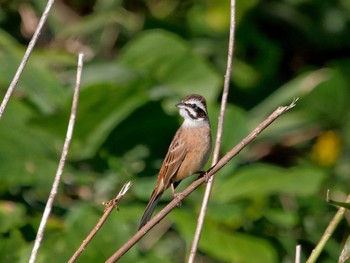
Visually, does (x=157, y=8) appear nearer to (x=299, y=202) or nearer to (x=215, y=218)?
(x=299, y=202)

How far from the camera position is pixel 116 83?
276 inches

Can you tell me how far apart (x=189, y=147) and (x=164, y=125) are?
4.18 ft

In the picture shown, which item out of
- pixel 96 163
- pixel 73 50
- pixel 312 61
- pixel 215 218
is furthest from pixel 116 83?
pixel 312 61

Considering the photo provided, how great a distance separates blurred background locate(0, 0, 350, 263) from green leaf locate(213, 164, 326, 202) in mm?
11

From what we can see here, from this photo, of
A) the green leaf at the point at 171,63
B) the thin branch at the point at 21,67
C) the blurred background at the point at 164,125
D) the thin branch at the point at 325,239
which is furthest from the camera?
the green leaf at the point at 171,63

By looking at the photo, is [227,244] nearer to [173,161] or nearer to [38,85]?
[173,161]

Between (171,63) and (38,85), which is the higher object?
(171,63)

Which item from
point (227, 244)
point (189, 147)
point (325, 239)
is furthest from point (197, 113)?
point (325, 239)

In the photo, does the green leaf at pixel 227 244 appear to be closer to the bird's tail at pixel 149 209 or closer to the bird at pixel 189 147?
the bird at pixel 189 147

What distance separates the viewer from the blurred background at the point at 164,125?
682cm

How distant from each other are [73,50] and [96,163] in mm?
2466

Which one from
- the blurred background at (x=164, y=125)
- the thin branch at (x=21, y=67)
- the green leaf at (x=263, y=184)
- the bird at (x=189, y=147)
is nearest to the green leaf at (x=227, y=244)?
the blurred background at (x=164, y=125)

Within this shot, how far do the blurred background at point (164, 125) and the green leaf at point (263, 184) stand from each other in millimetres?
11

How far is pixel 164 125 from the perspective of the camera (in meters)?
7.13
